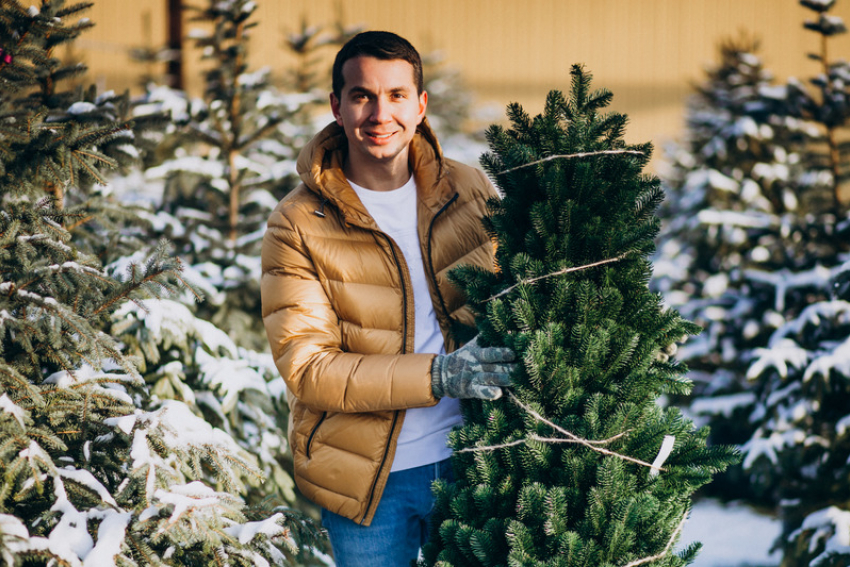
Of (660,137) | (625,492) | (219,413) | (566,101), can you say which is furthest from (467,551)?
(660,137)

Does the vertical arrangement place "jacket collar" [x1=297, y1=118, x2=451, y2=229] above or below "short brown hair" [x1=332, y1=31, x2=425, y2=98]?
below

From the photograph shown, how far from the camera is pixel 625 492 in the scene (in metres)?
1.62

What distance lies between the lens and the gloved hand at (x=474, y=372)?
1727 millimetres

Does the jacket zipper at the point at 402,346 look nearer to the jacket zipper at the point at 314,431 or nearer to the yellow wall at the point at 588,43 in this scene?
the jacket zipper at the point at 314,431

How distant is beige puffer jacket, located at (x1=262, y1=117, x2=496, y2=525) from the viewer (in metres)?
Result: 2.05

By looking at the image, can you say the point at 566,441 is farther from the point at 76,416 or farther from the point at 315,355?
the point at 76,416

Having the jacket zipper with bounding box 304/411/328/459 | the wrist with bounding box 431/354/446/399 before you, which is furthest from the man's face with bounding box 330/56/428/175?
the jacket zipper with bounding box 304/411/328/459

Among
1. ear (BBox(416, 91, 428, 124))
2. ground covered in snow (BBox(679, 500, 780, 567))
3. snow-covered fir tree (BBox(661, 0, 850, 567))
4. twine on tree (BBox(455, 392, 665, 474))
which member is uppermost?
ear (BBox(416, 91, 428, 124))

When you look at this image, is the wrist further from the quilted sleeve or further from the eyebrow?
the eyebrow

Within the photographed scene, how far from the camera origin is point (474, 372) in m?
1.77

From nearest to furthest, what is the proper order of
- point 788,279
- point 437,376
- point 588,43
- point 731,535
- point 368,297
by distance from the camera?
point 437,376
point 368,297
point 788,279
point 731,535
point 588,43

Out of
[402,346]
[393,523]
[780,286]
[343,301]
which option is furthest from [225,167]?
[780,286]

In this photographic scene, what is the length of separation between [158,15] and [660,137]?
7983mm

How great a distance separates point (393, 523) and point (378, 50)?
140cm
